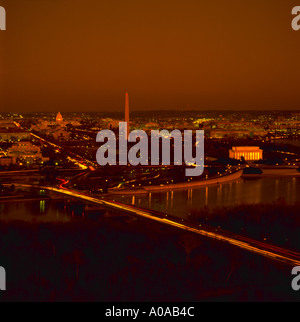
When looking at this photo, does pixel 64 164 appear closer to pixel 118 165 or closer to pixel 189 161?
pixel 118 165

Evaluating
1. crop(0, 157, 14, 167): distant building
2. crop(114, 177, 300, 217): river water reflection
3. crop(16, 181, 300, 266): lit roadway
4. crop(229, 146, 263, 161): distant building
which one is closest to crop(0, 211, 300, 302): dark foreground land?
crop(16, 181, 300, 266): lit roadway

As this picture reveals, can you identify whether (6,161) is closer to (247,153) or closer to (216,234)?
(247,153)

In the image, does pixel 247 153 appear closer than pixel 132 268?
No

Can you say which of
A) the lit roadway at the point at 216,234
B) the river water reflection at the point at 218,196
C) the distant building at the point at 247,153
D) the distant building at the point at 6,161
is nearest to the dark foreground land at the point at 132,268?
the lit roadway at the point at 216,234

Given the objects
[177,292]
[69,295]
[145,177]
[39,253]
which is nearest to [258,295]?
[177,292]

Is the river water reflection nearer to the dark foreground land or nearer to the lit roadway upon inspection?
the lit roadway

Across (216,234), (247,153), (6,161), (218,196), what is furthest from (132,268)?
(247,153)
